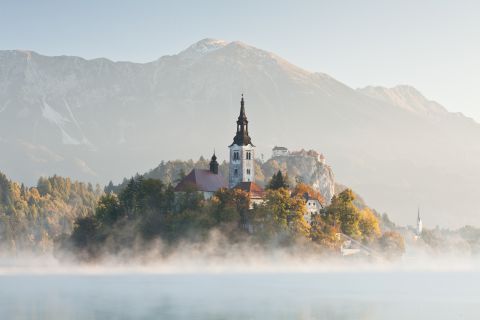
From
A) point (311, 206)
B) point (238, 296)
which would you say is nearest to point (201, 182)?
point (311, 206)

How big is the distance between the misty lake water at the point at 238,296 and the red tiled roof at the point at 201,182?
59.3 ft

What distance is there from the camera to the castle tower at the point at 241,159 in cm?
18225

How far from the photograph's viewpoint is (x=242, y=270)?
163250 mm

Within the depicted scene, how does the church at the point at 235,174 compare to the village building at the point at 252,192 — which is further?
the church at the point at 235,174

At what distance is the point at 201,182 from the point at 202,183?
27 centimetres

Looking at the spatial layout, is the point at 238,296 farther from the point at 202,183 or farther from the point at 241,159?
the point at 241,159

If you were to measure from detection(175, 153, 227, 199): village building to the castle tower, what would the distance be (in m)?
2.69

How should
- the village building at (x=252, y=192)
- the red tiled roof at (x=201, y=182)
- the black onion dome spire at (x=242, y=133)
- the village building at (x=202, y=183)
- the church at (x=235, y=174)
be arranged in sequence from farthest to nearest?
the black onion dome spire at (x=242, y=133) < the church at (x=235, y=174) < the red tiled roof at (x=201, y=182) < the village building at (x=202, y=183) < the village building at (x=252, y=192)

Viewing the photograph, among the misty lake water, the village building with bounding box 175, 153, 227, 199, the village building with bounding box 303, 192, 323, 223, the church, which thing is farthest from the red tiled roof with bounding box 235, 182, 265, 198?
the misty lake water

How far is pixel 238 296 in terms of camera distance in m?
131

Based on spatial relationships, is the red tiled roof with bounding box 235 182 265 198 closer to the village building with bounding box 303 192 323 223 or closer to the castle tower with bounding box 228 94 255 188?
the castle tower with bounding box 228 94 255 188

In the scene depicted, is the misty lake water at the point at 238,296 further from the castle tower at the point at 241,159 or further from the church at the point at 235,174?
the castle tower at the point at 241,159

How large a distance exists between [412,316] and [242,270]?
57052 millimetres

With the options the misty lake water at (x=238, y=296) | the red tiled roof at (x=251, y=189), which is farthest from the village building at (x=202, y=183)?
the misty lake water at (x=238, y=296)
